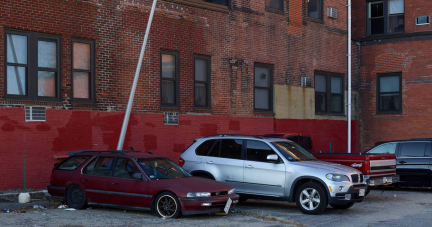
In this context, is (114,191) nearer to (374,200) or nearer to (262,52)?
(374,200)

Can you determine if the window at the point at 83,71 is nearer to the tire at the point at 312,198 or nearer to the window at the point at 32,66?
the window at the point at 32,66

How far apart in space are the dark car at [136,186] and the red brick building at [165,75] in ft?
9.20

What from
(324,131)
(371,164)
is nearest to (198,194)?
(371,164)

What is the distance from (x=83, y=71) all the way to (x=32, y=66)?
1558 mm

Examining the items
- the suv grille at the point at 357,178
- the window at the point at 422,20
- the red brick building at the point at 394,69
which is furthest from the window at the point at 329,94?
the suv grille at the point at 357,178

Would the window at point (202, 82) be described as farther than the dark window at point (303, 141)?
Yes

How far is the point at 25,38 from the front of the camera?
47.8ft

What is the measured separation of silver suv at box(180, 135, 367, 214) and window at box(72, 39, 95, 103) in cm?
413

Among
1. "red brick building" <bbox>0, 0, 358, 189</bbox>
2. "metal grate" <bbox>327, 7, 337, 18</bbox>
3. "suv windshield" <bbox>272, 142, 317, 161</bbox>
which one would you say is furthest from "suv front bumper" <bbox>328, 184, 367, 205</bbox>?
"metal grate" <bbox>327, 7, 337, 18</bbox>

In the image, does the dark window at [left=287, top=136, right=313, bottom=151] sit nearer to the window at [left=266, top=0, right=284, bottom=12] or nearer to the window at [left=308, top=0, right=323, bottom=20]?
the window at [left=266, top=0, right=284, bottom=12]

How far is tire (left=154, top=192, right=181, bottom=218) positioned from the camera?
34.7 ft

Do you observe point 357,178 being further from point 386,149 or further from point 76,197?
point 76,197

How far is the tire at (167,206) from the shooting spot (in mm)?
10578

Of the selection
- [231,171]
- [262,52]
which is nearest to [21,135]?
[231,171]
